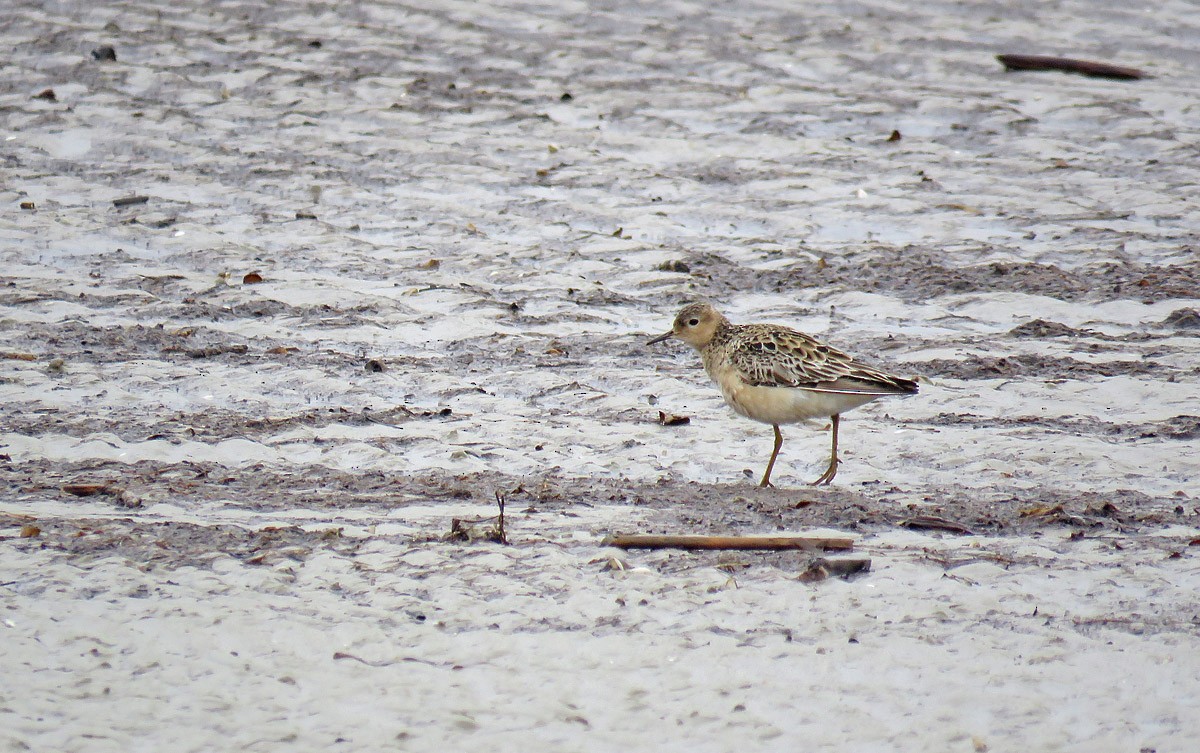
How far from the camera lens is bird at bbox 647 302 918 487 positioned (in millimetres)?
6625

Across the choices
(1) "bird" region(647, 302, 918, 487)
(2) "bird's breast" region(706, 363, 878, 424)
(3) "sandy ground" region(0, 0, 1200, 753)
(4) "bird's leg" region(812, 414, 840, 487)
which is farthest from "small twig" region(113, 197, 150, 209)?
(4) "bird's leg" region(812, 414, 840, 487)

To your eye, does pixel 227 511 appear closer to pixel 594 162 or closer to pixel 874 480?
pixel 874 480

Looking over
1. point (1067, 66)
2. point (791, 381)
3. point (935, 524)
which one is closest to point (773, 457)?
point (791, 381)

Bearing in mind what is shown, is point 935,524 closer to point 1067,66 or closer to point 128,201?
point 128,201

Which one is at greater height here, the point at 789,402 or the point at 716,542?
the point at 789,402

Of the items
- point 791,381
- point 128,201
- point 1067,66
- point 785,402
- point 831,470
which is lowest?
point 831,470

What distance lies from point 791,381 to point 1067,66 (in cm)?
806

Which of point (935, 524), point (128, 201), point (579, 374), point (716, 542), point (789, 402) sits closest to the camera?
point (716, 542)

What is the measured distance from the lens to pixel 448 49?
13.8m

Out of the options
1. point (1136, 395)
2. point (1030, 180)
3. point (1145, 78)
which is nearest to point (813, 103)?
point (1030, 180)

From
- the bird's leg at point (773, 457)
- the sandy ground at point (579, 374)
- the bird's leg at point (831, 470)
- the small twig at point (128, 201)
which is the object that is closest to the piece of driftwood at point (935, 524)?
the sandy ground at point (579, 374)

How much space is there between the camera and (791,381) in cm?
675

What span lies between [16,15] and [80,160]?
12.6 feet

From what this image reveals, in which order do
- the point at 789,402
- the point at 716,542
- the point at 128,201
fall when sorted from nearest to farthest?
the point at 716,542 < the point at 789,402 < the point at 128,201
